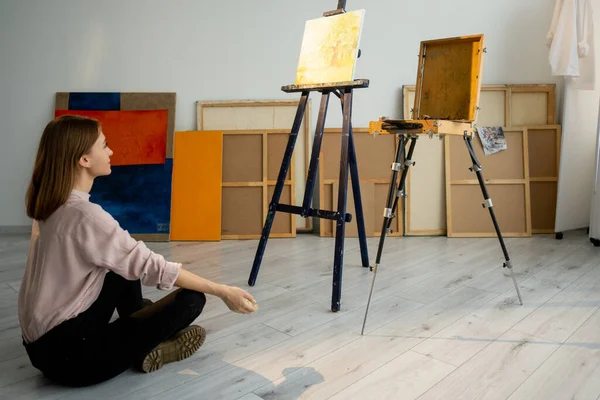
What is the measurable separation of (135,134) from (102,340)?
9.67 feet

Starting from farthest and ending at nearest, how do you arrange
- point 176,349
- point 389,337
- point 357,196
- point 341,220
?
point 357,196, point 341,220, point 389,337, point 176,349

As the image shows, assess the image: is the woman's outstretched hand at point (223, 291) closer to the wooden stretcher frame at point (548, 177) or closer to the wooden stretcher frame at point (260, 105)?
the wooden stretcher frame at point (260, 105)

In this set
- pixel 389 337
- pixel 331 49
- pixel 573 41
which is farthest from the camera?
pixel 573 41

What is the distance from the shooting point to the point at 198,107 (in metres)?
4.32

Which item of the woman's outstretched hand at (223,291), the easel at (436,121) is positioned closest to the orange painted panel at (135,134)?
the easel at (436,121)

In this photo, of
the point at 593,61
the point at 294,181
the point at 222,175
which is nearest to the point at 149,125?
the point at 222,175

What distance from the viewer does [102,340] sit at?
61.6 inches

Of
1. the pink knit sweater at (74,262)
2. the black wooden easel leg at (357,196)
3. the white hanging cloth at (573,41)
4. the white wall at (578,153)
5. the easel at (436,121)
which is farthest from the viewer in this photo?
the white wall at (578,153)

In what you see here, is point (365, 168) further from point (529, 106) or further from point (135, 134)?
point (135, 134)

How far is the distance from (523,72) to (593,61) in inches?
22.4

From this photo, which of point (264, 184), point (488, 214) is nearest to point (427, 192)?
point (488, 214)

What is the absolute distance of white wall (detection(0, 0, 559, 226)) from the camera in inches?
169

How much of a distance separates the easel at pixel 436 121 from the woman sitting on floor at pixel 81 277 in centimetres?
93

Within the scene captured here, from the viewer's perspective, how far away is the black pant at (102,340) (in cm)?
153
